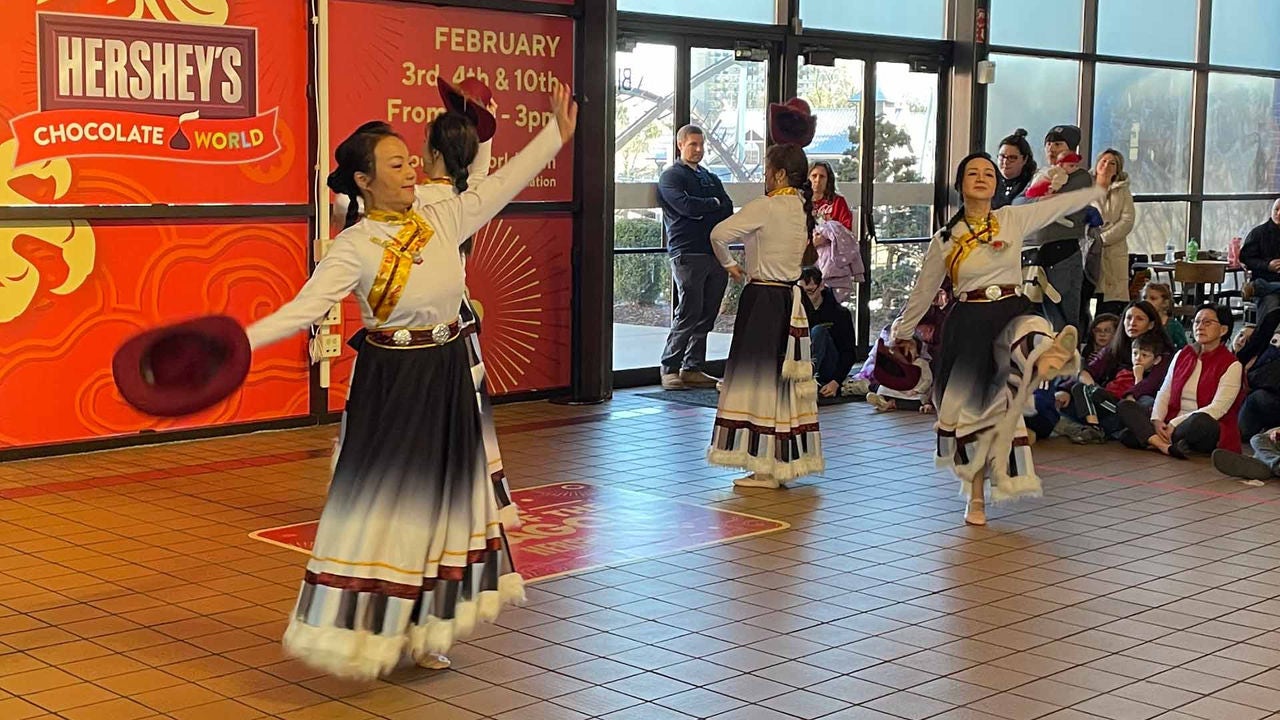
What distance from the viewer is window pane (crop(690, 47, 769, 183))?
11.6 m

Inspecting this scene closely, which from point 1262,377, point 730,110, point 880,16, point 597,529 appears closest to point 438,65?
point 730,110

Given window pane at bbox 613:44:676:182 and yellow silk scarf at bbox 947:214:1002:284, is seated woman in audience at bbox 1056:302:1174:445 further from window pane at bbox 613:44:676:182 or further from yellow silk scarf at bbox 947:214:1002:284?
window pane at bbox 613:44:676:182

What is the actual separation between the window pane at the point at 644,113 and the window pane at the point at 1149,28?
567 centimetres

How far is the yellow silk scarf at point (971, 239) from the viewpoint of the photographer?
6.98m

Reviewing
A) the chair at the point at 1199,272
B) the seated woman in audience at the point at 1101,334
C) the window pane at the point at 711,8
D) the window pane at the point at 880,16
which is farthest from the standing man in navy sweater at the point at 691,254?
the chair at the point at 1199,272

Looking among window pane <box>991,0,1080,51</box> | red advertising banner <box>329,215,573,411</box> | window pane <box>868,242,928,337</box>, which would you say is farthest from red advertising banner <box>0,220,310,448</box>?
window pane <box>991,0,1080,51</box>

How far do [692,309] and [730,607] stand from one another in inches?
222

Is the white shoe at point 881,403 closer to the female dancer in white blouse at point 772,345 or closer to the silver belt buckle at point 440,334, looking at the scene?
the female dancer in white blouse at point 772,345

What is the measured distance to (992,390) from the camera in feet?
23.1

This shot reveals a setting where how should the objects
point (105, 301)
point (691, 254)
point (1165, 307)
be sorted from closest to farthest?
point (105, 301) → point (1165, 307) → point (691, 254)

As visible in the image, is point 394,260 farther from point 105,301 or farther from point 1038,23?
point 1038,23

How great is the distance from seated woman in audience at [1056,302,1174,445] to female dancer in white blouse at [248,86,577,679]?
18.1 feet

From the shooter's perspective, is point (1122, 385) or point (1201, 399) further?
point (1122, 385)

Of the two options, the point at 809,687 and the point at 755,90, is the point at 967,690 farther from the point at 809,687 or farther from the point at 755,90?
the point at 755,90
